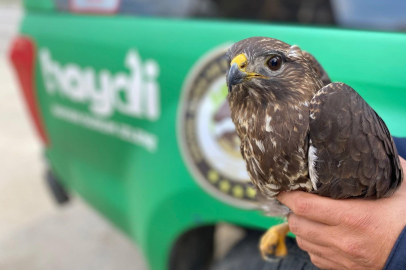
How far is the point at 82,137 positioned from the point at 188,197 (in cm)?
102

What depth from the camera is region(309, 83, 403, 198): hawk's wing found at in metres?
0.95

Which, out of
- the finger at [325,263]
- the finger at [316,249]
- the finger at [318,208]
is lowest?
the finger at [325,263]

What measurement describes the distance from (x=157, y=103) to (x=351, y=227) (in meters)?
1.19

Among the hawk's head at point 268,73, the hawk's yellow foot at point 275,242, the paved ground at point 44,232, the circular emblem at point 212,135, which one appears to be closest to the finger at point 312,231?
the hawk's yellow foot at point 275,242

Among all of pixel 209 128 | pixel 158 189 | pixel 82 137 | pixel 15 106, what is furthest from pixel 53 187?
pixel 15 106

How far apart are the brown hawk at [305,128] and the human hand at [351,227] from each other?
1.2 inches

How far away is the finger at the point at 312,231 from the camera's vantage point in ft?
3.38

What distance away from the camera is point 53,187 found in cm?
316

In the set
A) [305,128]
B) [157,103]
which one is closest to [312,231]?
[305,128]

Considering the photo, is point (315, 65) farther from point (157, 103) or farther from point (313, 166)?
point (157, 103)

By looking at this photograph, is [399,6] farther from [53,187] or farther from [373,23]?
[53,187]

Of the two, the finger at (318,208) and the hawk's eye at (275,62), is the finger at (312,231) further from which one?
the hawk's eye at (275,62)

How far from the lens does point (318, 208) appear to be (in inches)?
40.2

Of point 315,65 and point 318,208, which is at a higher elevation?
point 315,65
